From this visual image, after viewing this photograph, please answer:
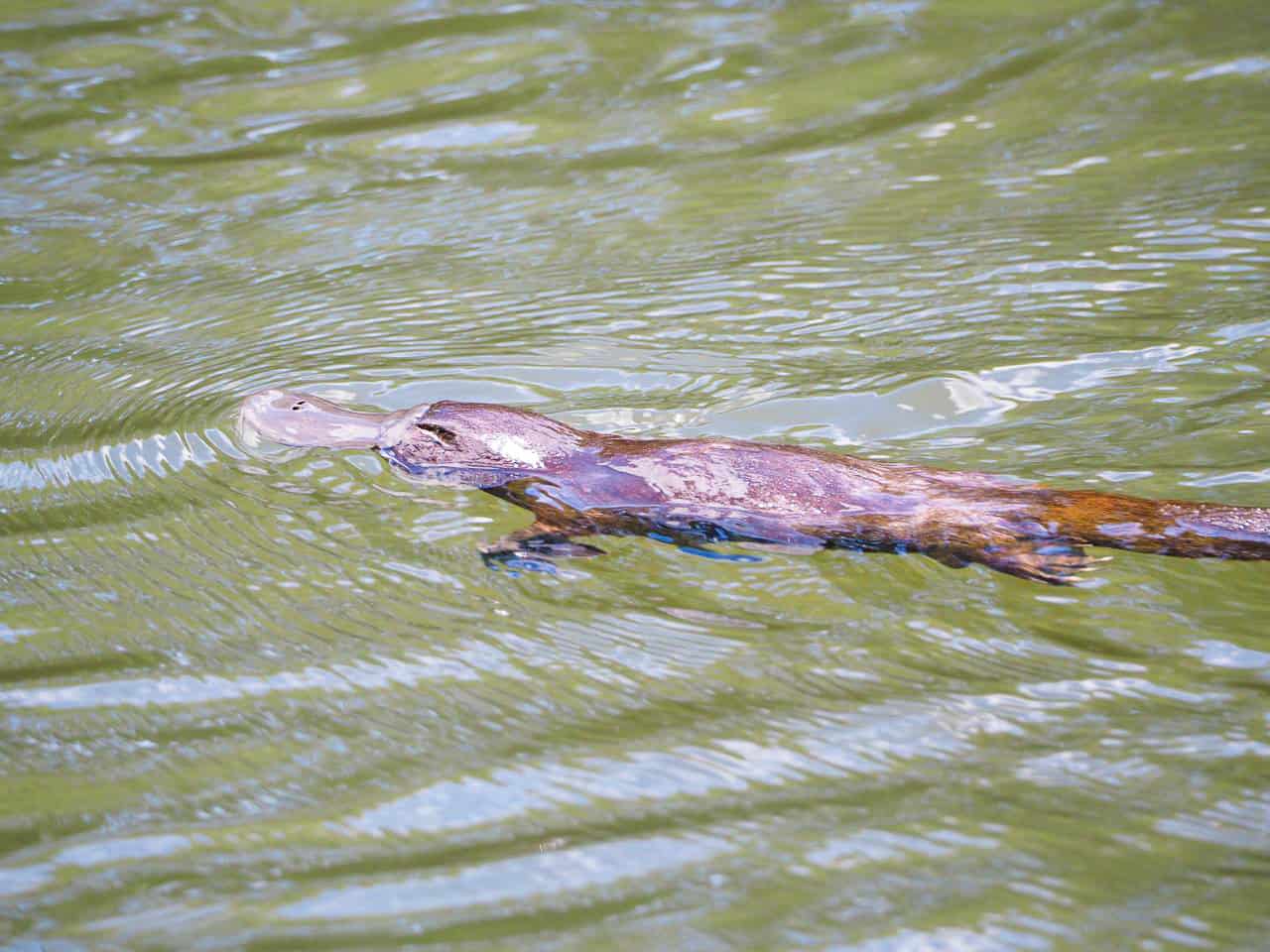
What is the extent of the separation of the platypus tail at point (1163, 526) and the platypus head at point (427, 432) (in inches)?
44.6

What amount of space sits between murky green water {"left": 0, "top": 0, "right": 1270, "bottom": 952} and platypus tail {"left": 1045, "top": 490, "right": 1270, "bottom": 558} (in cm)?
14

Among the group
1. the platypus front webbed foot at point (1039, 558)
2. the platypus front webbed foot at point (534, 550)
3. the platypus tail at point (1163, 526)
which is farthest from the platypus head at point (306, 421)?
the platypus tail at point (1163, 526)

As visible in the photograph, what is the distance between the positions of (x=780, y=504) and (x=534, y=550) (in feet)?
1.85

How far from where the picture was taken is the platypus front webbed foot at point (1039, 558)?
2.62 metres

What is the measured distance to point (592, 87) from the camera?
5746 mm

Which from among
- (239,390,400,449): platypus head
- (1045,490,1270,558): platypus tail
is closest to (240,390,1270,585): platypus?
(1045,490,1270,558): platypus tail

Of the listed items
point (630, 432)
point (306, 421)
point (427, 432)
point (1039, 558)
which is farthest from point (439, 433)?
point (1039, 558)

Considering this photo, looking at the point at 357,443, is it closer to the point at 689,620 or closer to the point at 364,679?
the point at 364,679

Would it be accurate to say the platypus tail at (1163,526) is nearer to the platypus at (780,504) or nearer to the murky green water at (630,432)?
the platypus at (780,504)

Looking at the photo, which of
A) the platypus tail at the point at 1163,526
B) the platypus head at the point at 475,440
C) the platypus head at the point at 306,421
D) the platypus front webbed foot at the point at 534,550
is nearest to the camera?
the platypus tail at the point at 1163,526

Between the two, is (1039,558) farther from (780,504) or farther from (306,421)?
(306,421)

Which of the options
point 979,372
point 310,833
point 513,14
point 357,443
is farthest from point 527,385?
point 513,14

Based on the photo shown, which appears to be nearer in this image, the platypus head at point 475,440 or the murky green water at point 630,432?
the murky green water at point 630,432

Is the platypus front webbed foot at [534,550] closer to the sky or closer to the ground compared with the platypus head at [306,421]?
closer to the ground
